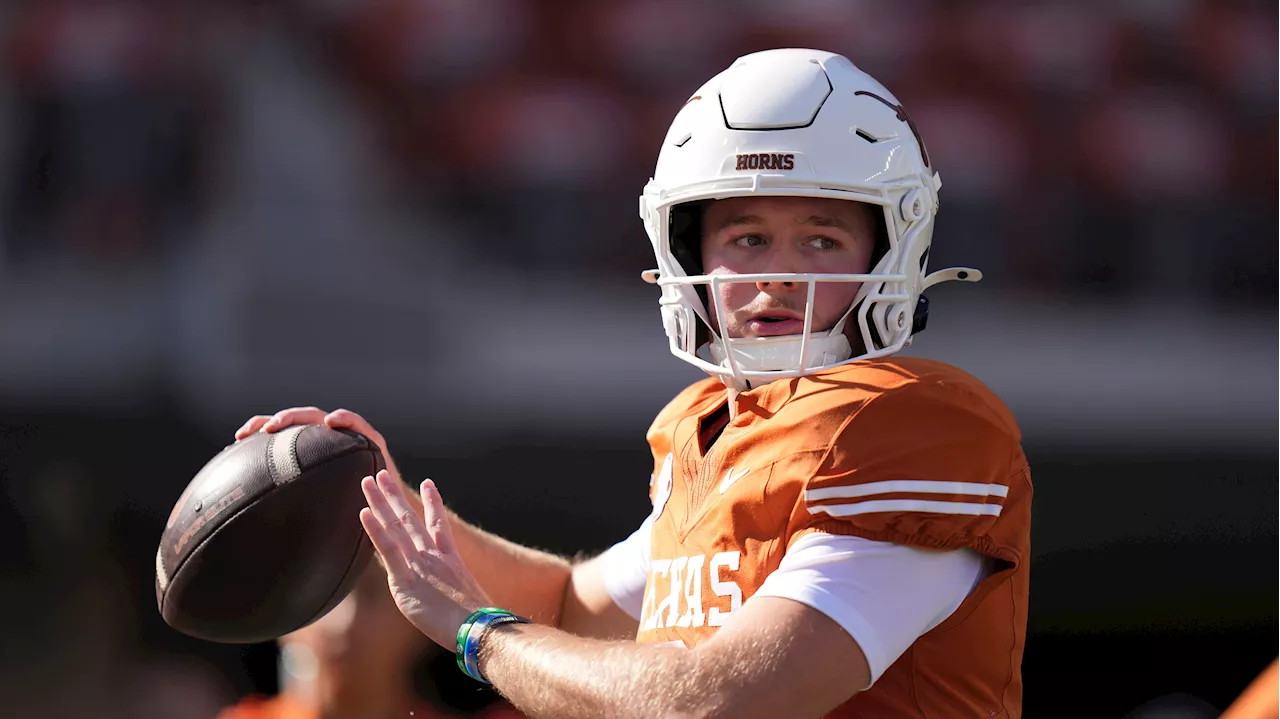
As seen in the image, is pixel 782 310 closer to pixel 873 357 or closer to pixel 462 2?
pixel 873 357

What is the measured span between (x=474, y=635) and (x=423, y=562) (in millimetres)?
153

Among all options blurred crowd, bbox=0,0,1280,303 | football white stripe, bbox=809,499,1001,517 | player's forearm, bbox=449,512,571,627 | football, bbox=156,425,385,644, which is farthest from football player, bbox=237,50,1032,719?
blurred crowd, bbox=0,0,1280,303

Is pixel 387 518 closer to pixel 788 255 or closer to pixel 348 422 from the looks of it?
pixel 348 422

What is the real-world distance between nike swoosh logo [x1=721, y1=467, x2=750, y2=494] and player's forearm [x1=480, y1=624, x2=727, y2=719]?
235 millimetres

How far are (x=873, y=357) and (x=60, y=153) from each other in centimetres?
333

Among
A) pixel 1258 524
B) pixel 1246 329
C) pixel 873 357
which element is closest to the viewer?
pixel 873 357

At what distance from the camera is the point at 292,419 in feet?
7.47

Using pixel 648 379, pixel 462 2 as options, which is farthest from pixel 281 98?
pixel 648 379

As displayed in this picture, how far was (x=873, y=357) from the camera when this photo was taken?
1949mm

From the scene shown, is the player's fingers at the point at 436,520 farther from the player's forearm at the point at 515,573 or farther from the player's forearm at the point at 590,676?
the player's forearm at the point at 515,573

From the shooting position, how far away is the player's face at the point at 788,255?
1959mm

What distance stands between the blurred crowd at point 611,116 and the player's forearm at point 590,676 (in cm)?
255

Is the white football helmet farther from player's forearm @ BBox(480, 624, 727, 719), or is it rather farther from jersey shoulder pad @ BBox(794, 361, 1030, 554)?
player's forearm @ BBox(480, 624, 727, 719)

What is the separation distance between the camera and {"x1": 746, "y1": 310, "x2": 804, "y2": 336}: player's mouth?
6.40 ft
